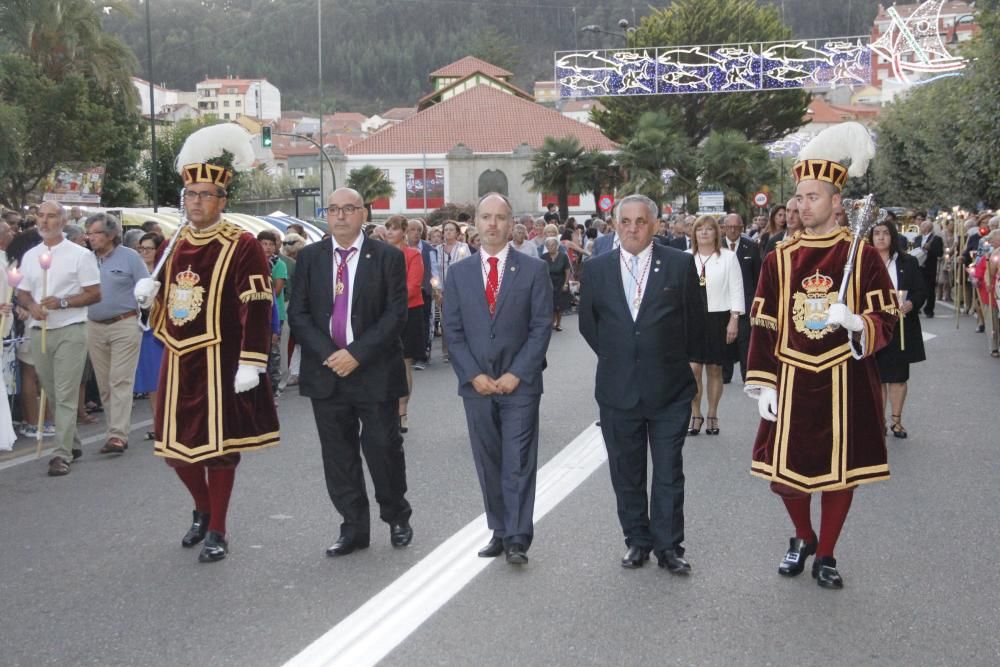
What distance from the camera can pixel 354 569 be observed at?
6.06m

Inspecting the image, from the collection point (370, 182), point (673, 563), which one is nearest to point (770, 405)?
point (673, 563)

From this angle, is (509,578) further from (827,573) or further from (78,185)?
(78,185)

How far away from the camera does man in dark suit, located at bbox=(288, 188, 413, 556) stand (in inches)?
251

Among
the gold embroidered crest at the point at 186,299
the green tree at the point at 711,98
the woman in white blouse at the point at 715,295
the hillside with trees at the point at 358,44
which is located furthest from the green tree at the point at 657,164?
the hillside with trees at the point at 358,44

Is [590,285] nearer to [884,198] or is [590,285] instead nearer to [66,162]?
[66,162]

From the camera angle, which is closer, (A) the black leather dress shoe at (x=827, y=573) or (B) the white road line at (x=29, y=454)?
(A) the black leather dress shoe at (x=827, y=573)

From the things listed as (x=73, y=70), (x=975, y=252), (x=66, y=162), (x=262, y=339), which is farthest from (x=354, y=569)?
(x=73, y=70)

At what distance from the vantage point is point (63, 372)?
29.2 ft

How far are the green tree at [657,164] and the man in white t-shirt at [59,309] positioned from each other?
147 feet

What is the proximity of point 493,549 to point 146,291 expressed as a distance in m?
2.22

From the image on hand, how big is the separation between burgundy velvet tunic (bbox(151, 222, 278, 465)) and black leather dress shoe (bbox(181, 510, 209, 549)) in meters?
0.41

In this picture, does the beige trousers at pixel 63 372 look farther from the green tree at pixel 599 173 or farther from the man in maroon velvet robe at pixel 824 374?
the green tree at pixel 599 173

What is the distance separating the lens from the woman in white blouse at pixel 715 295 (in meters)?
10.0

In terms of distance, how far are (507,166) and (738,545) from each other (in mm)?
73344
